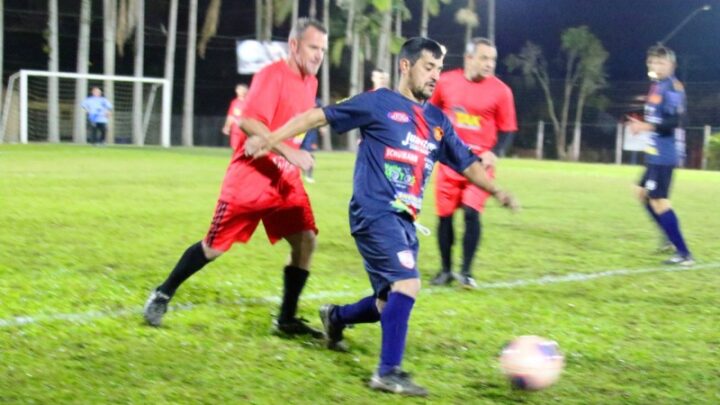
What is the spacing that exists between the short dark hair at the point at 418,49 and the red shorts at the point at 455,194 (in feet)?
9.88

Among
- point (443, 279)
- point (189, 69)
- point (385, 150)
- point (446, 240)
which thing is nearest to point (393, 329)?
point (385, 150)

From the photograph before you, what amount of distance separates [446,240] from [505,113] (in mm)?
1266

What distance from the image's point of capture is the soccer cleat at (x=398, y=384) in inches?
177

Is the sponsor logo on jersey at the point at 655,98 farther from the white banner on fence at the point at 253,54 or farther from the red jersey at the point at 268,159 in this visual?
the white banner on fence at the point at 253,54

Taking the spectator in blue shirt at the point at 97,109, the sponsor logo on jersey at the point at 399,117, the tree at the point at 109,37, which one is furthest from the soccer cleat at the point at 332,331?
the tree at the point at 109,37

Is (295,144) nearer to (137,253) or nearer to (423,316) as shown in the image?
(423,316)

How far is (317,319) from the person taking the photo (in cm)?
625

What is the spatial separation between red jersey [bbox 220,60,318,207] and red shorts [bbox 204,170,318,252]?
0.03m

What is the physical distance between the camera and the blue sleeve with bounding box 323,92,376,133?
4777 mm

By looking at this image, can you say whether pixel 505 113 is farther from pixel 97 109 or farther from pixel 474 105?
pixel 97 109

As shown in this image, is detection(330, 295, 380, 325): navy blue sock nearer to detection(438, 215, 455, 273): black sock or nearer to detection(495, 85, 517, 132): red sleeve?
detection(438, 215, 455, 273): black sock

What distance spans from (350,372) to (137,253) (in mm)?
4265

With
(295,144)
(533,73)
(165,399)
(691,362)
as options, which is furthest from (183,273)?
(533,73)

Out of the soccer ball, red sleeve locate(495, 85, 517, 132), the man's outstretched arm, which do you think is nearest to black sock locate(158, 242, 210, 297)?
the man's outstretched arm
